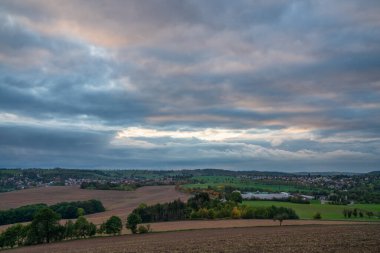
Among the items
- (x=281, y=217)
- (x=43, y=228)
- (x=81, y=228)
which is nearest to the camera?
(x=43, y=228)

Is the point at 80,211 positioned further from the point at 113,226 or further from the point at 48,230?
the point at 113,226

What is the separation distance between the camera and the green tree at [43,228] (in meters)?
78.4

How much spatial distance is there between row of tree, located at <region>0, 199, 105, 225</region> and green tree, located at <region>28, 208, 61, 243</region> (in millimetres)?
24924

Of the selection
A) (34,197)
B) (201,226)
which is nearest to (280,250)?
(201,226)

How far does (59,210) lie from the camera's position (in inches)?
4651

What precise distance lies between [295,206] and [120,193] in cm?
7568

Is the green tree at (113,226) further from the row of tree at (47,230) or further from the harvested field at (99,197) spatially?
the harvested field at (99,197)

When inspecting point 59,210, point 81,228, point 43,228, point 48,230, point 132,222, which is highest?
point 132,222

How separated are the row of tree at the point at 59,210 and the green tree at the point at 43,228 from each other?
81.8 feet

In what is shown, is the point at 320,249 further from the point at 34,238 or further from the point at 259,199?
the point at 259,199

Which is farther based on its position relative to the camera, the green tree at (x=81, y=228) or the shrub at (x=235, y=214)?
the shrub at (x=235, y=214)

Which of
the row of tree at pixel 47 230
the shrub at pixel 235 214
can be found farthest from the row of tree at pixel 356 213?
the row of tree at pixel 47 230

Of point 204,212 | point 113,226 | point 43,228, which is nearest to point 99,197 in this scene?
point 204,212

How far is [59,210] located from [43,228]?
40.6 metres
